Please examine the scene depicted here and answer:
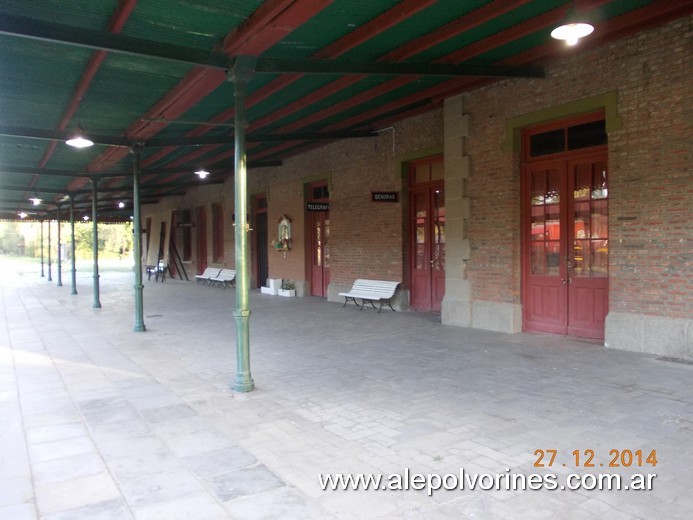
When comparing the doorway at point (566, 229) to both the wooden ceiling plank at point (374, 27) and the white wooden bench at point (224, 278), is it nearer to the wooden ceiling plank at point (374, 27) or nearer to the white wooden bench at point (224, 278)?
the wooden ceiling plank at point (374, 27)

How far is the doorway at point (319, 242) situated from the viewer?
46.8 ft

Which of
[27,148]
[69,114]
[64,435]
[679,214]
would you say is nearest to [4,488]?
[64,435]

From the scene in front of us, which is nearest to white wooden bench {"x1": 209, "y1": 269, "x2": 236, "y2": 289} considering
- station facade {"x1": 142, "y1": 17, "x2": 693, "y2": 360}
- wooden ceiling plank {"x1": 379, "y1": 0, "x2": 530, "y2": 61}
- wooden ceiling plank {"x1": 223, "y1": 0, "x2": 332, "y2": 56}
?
station facade {"x1": 142, "y1": 17, "x2": 693, "y2": 360}

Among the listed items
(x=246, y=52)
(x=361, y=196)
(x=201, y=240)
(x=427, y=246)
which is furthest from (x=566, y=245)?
(x=201, y=240)

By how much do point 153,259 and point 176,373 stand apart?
22.1 meters

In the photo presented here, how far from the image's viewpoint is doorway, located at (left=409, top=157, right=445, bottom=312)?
10773 millimetres

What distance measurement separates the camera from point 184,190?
23.0m

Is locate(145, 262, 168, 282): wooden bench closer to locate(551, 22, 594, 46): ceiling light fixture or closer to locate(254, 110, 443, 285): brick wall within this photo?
locate(254, 110, 443, 285): brick wall

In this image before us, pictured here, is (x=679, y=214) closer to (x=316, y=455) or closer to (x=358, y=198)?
(x=316, y=455)

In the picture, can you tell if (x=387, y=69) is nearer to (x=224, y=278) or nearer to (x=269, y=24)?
(x=269, y=24)

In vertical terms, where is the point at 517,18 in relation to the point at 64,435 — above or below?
above

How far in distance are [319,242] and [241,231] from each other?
918 cm

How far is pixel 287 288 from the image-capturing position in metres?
15.3

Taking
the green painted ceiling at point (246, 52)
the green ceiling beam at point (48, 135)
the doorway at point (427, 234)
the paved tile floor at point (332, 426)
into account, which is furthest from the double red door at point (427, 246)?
the green ceiling beam at point (48, 135)
